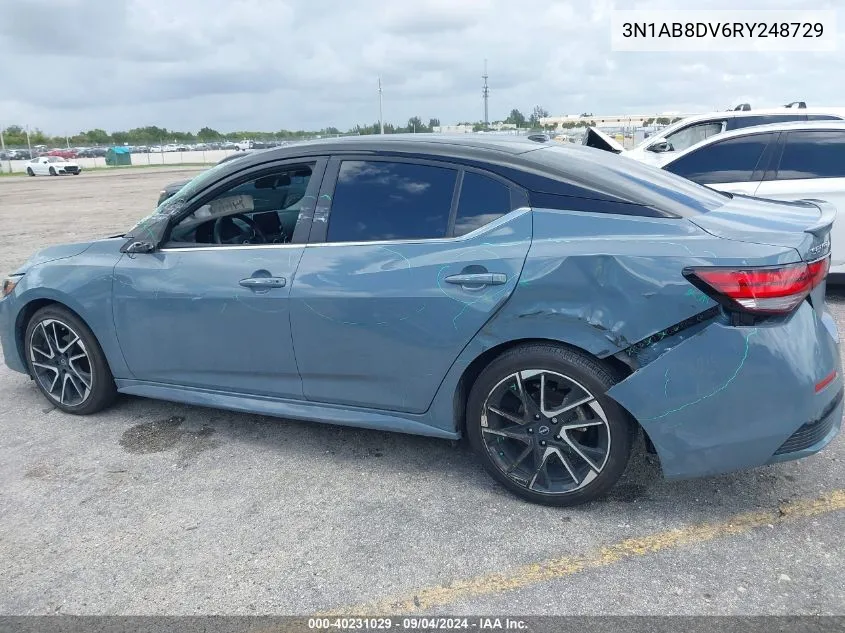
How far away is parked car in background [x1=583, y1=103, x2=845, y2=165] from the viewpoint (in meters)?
7.84

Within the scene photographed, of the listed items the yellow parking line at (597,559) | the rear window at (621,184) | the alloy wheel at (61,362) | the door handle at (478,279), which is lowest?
the yellow parking line at (597,559)

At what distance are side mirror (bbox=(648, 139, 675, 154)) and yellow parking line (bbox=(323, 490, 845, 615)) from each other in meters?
7.28

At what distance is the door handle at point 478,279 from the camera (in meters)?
3.00

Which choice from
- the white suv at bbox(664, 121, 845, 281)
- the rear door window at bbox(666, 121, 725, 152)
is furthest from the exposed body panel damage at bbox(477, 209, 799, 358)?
the rear door window at bbox(666, 121, 725, 152)

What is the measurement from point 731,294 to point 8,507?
11.2ft

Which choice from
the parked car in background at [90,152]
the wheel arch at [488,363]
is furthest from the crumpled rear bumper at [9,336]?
the parked car in background at [90,152]

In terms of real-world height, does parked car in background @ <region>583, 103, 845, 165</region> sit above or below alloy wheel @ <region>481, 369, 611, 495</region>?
above

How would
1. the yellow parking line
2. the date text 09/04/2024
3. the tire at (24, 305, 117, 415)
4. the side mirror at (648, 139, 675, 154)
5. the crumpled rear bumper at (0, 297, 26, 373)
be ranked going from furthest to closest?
the side mirror at (648, 139, 675, 154) < the crumpled rear bumper at (0, 297, 26, 373) < the tire at (24, 305, 117, 415) < the yellow parking line < the date text 09/04/2024

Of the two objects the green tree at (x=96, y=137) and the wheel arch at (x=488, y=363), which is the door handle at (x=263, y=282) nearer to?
the wheel arch at (x=488, y=363)

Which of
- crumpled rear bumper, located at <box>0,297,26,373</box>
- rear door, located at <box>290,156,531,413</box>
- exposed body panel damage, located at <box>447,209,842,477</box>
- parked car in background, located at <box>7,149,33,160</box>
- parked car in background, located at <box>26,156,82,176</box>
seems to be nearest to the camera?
exposed body panel damage, located at <box>447,209,842,477</box>

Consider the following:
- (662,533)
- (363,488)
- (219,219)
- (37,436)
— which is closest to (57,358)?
(37,436)

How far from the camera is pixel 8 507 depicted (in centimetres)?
335

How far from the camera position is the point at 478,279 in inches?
119

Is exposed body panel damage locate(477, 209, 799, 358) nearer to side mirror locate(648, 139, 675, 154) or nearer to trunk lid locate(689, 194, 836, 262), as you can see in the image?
trunk lid locate(689, 194, 836, 262)
